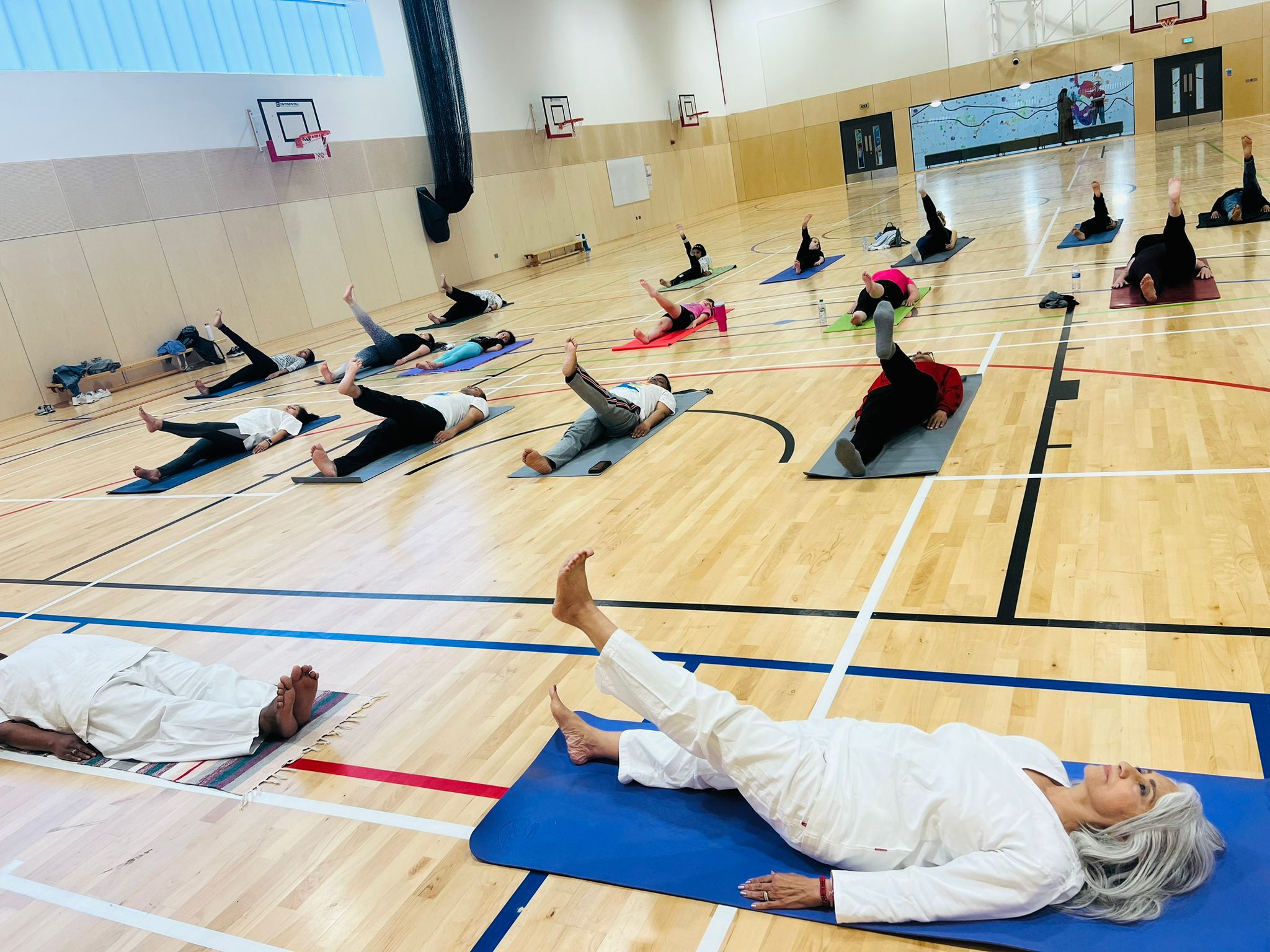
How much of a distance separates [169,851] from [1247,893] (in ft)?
10.9

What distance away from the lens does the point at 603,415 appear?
6594 millimetres

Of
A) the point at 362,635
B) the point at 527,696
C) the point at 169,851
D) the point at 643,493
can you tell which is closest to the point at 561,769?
the point at 527,696

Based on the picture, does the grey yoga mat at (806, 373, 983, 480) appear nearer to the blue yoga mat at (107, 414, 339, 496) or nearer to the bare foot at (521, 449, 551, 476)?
the bare foot at (521, 449, 551, 476)

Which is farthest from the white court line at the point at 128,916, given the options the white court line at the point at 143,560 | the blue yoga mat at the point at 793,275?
the blue yoga mat at the point at 793,275

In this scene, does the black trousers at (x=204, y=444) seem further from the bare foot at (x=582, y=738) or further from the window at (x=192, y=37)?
the window at (x=192, y=37)

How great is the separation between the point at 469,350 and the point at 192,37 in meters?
9.74

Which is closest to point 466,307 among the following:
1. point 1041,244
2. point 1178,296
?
point 1041,244

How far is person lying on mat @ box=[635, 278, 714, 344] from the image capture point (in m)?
10.3

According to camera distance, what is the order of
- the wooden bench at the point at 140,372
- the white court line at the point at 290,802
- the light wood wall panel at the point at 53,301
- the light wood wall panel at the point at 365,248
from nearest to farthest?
1. the white court line at the point at 290,802
2. the light wood wall panel at the point at 53,301
3. the wooden bench at the point at 140,372
4. the light wood wall panel at the point at 365,248

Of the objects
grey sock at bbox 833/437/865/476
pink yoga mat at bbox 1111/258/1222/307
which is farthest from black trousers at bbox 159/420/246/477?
pink yoga mat at bbox 1111/258/1222/307

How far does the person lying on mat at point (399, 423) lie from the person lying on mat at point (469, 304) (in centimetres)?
675

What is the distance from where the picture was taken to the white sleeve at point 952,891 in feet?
6.84

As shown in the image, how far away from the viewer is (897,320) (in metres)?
8.84

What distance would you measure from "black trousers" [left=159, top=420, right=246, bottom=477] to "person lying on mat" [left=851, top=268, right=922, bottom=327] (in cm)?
654
